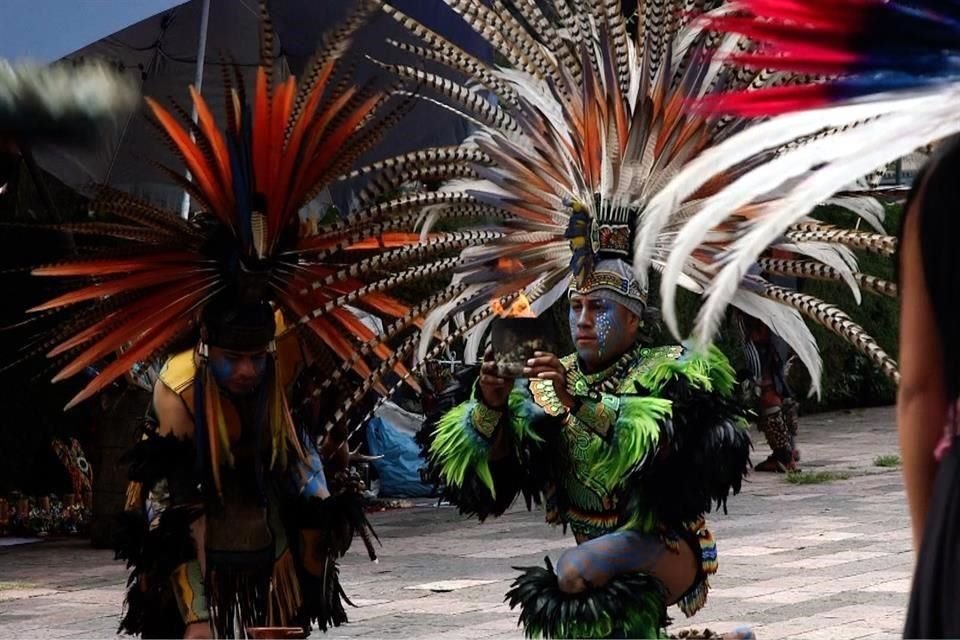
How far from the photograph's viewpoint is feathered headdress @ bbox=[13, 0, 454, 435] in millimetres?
5477

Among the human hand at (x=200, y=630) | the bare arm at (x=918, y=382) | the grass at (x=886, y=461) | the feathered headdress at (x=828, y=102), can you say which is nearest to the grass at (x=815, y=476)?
the grass at (x=886, y=461)

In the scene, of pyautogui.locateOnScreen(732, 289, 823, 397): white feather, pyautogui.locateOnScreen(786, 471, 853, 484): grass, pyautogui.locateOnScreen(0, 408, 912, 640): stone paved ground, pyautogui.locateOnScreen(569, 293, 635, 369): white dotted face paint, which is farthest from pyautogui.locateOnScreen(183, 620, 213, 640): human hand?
pyautogui.locateOnScreen(786, 471, 853, 484): grass

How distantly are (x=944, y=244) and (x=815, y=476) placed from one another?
1163cm

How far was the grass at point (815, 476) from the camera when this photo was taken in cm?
1375

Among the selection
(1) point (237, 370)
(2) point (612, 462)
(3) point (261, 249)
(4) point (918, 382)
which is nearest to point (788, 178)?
(4) point (918, 382)

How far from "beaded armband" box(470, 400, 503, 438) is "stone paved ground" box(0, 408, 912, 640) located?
2382 millimetres

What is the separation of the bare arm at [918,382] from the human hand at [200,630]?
9.77 ft

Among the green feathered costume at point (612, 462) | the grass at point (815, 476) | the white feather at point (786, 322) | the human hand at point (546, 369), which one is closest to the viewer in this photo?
the human hand at point (546, 369)

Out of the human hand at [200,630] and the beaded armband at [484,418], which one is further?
the beaded armband at [484,418]

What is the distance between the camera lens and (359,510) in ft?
17.9

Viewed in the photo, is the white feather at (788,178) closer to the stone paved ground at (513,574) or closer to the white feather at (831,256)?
the white feather at (831,256)

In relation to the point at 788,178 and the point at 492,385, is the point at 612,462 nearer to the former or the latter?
the point at 492,385

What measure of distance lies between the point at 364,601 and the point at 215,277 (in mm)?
3560

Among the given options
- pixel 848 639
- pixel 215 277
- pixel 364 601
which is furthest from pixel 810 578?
pixel 215 277
